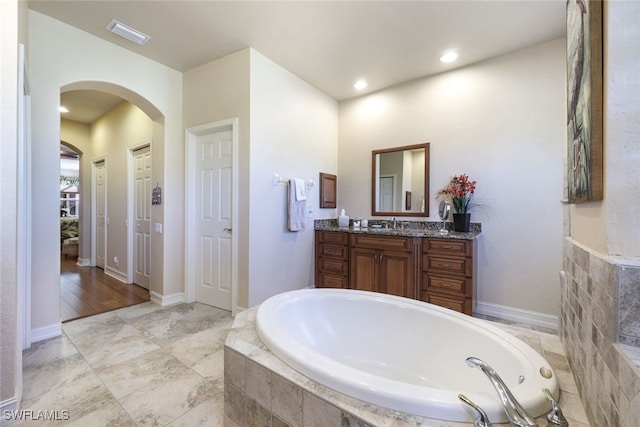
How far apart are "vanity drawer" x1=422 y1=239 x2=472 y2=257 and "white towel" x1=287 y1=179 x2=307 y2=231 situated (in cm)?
142

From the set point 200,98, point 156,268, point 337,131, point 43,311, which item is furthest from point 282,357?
point 337,131

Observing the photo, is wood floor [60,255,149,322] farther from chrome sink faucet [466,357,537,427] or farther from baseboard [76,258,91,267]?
chrome sink faucet [466,357,537,427]

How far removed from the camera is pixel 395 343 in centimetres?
172

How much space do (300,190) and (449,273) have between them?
1832 mm

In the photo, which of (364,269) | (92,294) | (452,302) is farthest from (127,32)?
(452,302)

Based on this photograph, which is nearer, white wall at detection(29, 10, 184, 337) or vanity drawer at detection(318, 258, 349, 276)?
white wall at detection(29, 10, 184, 337)

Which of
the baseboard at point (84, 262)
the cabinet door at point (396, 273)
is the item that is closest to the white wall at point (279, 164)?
the cabinet door at point (396, 273)

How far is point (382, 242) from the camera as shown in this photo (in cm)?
303

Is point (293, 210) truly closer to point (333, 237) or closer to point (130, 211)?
point (333, 237)

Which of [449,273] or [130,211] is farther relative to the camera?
[130,211]

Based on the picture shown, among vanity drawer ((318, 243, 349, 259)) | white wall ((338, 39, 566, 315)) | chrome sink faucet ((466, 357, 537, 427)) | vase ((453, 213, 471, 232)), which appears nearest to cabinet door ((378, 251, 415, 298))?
vanity drawer ((318, 243, 349, 259))

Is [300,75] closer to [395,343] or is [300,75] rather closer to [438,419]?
[395,343]

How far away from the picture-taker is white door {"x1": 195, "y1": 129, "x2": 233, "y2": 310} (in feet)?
9.80

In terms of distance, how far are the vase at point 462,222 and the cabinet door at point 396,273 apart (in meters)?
0.63
